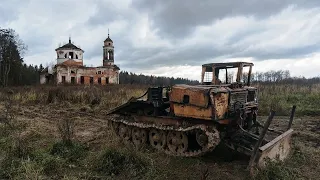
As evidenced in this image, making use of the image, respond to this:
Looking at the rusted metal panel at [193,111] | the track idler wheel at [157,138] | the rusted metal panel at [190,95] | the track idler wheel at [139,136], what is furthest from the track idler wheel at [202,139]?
the track idler wheel at [139,136]

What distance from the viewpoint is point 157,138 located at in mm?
8367

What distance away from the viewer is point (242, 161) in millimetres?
7402

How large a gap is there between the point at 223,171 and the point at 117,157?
2298 millimetres

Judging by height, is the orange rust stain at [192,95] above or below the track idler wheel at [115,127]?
above

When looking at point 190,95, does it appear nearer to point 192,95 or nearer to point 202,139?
point 192,95

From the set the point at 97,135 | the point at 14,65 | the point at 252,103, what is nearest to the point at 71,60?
the point at 14,65

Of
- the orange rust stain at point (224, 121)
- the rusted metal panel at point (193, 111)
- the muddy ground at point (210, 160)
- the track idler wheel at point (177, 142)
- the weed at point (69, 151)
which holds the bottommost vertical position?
the muddy ground at point (210, 160)

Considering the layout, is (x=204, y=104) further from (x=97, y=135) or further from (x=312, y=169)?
(x=97, y=135)

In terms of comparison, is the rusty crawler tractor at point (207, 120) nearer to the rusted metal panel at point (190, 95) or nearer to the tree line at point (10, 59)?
the rusted metal panel at point (190, 95)

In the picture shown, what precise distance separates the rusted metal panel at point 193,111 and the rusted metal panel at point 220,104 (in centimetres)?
15

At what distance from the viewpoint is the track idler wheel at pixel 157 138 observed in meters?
8.12

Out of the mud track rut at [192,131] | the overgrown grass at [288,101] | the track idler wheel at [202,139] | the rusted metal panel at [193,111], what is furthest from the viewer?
the overgrown grass at [288,101]

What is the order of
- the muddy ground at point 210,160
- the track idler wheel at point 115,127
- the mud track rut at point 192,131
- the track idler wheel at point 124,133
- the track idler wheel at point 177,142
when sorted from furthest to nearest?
the track idler wheel at point 115,127, the track idler wheel at point 124,133, the track idler wheel at point 177,142, the mud track rut at point 192,131, the muddy ground at point 210,160

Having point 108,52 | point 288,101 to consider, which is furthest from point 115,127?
point 108,52
